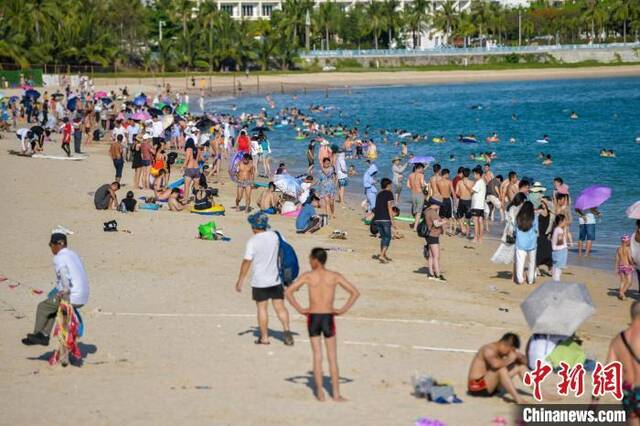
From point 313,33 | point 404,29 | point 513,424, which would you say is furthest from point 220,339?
point 404,29

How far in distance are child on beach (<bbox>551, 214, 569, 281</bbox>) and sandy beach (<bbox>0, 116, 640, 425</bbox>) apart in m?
0.68

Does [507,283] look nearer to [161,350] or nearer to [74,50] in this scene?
[161,350]

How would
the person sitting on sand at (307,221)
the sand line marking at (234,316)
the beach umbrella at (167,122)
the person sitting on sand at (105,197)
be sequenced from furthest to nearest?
the beach umbrella at (167,122)
the person sitting on sand at (105,197)
the person sitting on sand at (307,221)
the sand line marking at (234,316)

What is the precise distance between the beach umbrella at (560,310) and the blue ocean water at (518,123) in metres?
11.3

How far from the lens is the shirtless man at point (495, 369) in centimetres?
1114

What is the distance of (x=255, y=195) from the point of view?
1118 inches

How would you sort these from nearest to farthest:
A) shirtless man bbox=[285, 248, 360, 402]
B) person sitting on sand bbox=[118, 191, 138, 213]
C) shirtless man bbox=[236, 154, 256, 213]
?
Answer: shirtless man bbox=[285, 248, 360, 402]
person sitting on sand bbox=[118, 191, 138, 213]
shirtless man bbox=[236, 154, 256, 213]

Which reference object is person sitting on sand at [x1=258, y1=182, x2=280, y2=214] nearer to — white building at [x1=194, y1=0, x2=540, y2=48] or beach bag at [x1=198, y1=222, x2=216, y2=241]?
beach bag at [x1=198, y1=222, x2=216, y2=241]

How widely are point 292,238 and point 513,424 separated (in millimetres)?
11066

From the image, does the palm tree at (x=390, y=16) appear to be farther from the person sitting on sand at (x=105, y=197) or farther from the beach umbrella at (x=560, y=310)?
the beach umbrella at (x=560, y=310)

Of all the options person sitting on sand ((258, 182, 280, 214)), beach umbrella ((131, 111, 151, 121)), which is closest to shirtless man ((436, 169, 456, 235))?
person sitting on sand ((258, 182, 280, 214))

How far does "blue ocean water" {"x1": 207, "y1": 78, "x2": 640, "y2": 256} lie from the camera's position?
39.4 m

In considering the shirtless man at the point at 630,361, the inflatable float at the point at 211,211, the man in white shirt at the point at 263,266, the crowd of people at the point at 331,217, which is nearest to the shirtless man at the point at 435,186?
the crowd of people at the point at 331,217

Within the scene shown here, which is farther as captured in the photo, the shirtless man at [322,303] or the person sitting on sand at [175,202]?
the person sitting on sand at [175,202]
